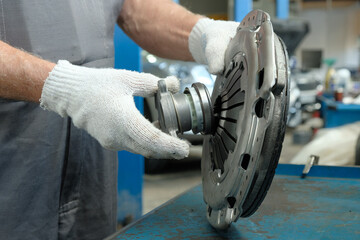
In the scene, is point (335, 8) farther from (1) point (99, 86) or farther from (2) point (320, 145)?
(1) point (99, 86)

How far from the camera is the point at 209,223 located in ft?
2.54

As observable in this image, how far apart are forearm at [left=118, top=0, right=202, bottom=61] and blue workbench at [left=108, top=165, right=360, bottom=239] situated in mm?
405

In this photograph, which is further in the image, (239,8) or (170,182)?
(170,182)

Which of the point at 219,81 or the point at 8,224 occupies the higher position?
the point at 219,81

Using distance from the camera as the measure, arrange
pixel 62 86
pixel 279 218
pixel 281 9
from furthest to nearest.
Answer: pixel 281 9 → pixel 279 218 → pixel 62 86

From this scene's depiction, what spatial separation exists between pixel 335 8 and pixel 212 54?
42.7 feet

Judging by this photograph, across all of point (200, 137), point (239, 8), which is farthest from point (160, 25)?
point (200, 137)

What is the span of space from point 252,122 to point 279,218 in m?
0.30

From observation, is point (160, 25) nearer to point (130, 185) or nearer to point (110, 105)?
point (110, 105)

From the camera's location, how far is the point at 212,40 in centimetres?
86

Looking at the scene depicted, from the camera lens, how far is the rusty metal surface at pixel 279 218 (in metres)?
0.72

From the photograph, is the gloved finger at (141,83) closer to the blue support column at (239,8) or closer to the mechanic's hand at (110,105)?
the mechanic's hand at (110,105)

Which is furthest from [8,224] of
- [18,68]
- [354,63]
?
[354,63]

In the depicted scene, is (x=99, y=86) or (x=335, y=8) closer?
(x=99, y=86)
